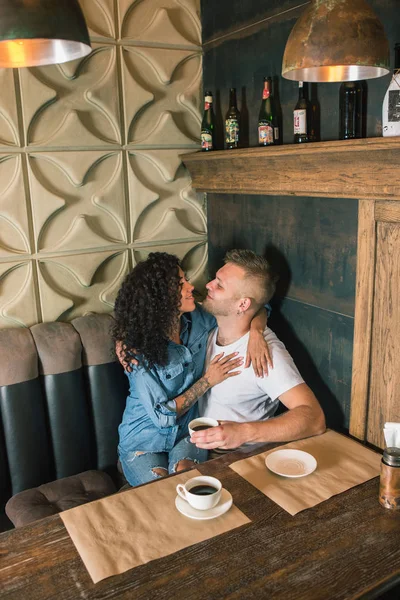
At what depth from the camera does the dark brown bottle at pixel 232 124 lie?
8.43 feet

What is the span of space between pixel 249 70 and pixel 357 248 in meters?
1.04

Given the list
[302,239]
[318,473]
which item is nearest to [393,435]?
[318,473]

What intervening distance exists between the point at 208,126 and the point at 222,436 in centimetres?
168

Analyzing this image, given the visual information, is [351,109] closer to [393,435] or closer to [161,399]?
[393,435]

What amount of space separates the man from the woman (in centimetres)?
8

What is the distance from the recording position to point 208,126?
9.11 feet

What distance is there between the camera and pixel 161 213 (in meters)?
2.81

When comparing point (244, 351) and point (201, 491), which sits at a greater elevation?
point (244, 351)

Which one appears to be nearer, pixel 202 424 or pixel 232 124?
pixel 202 424

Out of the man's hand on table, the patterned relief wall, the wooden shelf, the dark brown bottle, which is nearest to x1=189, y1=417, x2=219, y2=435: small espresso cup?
the man's hand on table

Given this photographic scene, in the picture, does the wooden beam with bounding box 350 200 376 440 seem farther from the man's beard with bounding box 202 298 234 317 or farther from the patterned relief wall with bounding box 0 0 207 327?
the patterned relief wall with bounding box 0 0 207 327

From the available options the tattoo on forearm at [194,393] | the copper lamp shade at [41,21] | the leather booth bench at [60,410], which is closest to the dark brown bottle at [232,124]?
the leather booth bench at [60,410]

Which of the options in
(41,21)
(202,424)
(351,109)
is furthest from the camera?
(351,109)

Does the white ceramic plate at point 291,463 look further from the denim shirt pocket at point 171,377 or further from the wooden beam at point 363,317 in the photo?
the denim shirt pocket at point 171,377
